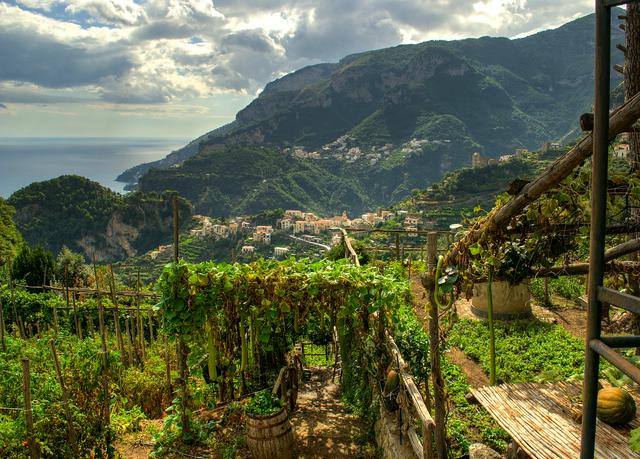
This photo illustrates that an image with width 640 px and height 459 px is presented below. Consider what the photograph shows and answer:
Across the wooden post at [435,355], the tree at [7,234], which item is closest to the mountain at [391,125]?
the tree at [7,234]

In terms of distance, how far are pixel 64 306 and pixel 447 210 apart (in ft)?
140

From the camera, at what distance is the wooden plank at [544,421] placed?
8.99 feet

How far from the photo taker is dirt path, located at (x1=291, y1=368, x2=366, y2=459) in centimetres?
534

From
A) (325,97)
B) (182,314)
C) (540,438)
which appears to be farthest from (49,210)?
(325,97)

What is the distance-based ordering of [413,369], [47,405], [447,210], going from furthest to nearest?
[447,210] → [413,369] → [47,405]

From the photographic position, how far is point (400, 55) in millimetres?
148000

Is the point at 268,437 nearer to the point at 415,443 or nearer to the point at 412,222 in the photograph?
the point at 415,443

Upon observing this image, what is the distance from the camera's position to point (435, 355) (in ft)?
12.7

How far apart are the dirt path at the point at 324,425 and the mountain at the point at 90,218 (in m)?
56.2

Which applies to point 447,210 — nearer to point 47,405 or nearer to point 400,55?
point 47,405

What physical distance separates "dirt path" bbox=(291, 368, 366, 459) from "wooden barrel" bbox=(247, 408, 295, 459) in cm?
53

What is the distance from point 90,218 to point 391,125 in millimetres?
84070

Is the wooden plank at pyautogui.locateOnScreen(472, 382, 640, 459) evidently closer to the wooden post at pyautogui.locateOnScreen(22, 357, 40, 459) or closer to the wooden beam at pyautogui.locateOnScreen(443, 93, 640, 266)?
the wooden beam at pyautogui.locateOnScreen(443, 93, 640, 266)

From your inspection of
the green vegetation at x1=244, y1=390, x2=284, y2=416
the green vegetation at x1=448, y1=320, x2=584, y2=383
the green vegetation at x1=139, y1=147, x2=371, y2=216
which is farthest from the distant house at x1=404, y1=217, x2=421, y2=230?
the green vegetation at x1=139, y1=147, x2=371, y2=216
